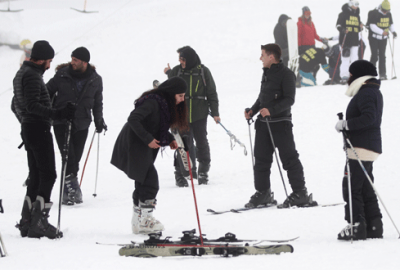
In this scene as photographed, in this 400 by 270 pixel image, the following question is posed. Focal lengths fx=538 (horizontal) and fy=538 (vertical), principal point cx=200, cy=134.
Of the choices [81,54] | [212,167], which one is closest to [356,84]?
[81,54]

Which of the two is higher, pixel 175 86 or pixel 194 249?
pixel 175 86

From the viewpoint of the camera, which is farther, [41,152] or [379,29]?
[379,29]

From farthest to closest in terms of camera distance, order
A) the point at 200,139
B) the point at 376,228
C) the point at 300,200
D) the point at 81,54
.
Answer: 1. the point at 200,139
2. the point at 81,54
3. the point at 300,200
4. the point at 376,228

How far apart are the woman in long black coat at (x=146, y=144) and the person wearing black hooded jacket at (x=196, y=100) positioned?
2.61 m

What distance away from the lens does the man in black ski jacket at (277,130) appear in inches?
238

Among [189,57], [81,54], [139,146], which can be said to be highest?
[189,57]

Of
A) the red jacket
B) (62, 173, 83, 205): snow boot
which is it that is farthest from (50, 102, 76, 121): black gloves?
the red jacket

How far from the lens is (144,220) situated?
5.00 metres

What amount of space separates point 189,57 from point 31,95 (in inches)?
125

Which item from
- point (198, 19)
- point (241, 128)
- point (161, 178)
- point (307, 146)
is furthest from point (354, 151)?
point (198, 19)

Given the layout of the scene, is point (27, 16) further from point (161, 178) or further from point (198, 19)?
point (161, 178)

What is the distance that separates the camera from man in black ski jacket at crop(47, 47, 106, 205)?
6543mm

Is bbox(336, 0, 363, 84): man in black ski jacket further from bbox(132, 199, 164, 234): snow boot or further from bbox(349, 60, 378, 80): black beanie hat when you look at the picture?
bbox(132, 199, 164, 234): snow boot

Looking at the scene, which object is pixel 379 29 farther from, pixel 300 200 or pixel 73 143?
pixel 73 143
